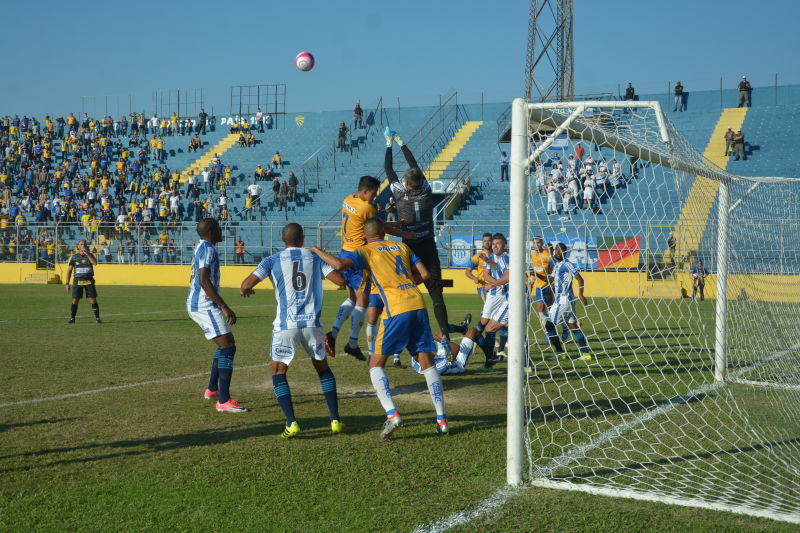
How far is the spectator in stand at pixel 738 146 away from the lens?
109 feet

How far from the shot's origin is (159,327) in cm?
1572

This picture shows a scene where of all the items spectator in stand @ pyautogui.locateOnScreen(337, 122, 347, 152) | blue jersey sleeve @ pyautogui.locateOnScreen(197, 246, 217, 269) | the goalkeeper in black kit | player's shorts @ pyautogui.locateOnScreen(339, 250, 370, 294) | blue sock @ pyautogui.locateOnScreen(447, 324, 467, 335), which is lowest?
blue sock @ pyautogui.locateOnScreen(447, 324, 467, 335)

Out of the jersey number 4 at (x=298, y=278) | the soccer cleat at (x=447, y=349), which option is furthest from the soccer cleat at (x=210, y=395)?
the soccer cleat at (x=447, y=349)

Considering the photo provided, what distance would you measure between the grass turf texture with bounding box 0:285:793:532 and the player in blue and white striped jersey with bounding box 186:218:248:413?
0.42 m

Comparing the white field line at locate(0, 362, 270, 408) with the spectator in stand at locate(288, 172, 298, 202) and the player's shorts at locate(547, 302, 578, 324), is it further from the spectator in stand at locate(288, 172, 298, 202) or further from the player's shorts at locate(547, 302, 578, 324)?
the spectator in stand at locate(288, 172, 298, 202)

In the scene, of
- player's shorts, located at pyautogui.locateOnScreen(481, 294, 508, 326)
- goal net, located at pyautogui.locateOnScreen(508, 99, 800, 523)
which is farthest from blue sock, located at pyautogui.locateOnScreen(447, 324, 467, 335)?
goal net, located at pyautogui.locateOnScreen(508, 99, 800, 523)

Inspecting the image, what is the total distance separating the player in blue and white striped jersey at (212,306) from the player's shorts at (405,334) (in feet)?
5.58

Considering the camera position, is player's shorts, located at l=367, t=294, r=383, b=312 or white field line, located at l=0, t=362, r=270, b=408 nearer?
white field line, located at l=0, t=362, r=270, b=408

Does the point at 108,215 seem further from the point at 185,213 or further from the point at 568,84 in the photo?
the point at 568,84

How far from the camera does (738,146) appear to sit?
A: 3344cm

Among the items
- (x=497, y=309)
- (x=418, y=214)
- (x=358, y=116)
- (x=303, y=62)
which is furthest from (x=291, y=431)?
(x=358, y=116)

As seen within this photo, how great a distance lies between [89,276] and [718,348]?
42.2 feet

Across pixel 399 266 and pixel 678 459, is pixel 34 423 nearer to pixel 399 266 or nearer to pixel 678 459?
pixel 399 266

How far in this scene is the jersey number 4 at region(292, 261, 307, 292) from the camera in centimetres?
671
